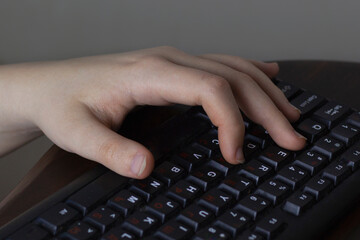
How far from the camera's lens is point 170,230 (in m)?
0.48

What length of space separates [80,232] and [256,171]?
16 cm

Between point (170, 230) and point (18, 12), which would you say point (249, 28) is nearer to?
point (18, 12)

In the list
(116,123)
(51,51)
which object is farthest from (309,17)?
(116,123)

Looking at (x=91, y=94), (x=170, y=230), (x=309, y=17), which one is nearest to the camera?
(x=170, y=230)

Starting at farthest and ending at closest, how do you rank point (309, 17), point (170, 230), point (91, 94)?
point (309, 17) < point (91, 94) < point (170, 230)

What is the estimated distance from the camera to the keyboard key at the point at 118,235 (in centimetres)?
47

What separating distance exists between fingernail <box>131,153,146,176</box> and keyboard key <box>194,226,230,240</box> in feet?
0.26

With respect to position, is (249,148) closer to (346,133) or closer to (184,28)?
(346,133)

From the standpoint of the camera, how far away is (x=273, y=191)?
52 cm

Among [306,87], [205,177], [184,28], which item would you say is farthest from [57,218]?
[184,28]

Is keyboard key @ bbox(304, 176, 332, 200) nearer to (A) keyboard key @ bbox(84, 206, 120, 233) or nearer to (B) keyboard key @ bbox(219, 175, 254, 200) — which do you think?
(B) keyboard key @ bbox(219, 175, 254, 200)

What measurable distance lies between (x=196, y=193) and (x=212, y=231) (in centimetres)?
5

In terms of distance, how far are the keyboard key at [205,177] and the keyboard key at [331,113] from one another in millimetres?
132

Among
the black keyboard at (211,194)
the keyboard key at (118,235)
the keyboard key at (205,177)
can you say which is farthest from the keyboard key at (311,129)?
the keyboard key at (118,235)
